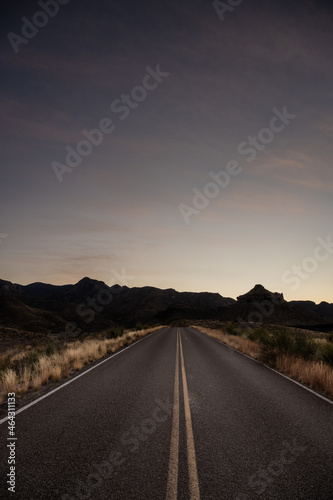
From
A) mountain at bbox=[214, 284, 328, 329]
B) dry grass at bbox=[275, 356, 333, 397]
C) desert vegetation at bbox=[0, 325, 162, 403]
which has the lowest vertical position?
mountain at bbox=[214, 284, 328, 329]

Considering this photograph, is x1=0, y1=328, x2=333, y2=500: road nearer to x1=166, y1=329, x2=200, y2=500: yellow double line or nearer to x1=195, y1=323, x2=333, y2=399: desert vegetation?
x1=166, y1=329, x2=200, y2=500: yellow double line

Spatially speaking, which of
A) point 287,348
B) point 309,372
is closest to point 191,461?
point 309,372

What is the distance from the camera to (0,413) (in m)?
6.03

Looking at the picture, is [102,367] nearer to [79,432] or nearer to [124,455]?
[79,432]

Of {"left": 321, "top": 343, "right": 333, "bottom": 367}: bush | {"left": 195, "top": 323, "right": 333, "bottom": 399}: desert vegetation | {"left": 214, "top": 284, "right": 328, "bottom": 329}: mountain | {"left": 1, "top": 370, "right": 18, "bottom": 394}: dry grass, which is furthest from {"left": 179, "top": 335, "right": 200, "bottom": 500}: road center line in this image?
{"left": 214, "top": 284, "right": 328, "bottom": 329}: mountain

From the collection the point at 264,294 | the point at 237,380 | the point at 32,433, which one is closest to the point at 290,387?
the point at 237,380

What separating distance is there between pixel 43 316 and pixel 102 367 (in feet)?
291

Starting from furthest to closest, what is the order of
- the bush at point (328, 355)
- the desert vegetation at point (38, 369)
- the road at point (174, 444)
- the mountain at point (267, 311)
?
the mountain at point (267, 311) → the bush at point (328, 355) → the desert vegetation at point (38, 369) → the road at point (174, 444)

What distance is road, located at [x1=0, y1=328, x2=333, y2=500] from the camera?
11.3ft

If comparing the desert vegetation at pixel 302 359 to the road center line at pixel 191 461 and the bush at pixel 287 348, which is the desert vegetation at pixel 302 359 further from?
the road center line at pixel 191 461

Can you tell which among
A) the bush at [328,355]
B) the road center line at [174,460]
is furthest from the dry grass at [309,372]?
the road center line at [174,460]

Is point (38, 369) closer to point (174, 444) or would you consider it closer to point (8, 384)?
point (8, 384)

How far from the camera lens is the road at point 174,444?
3.46 meters

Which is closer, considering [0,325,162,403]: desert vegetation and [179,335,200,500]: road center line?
[179,335,200,500]: road center line
